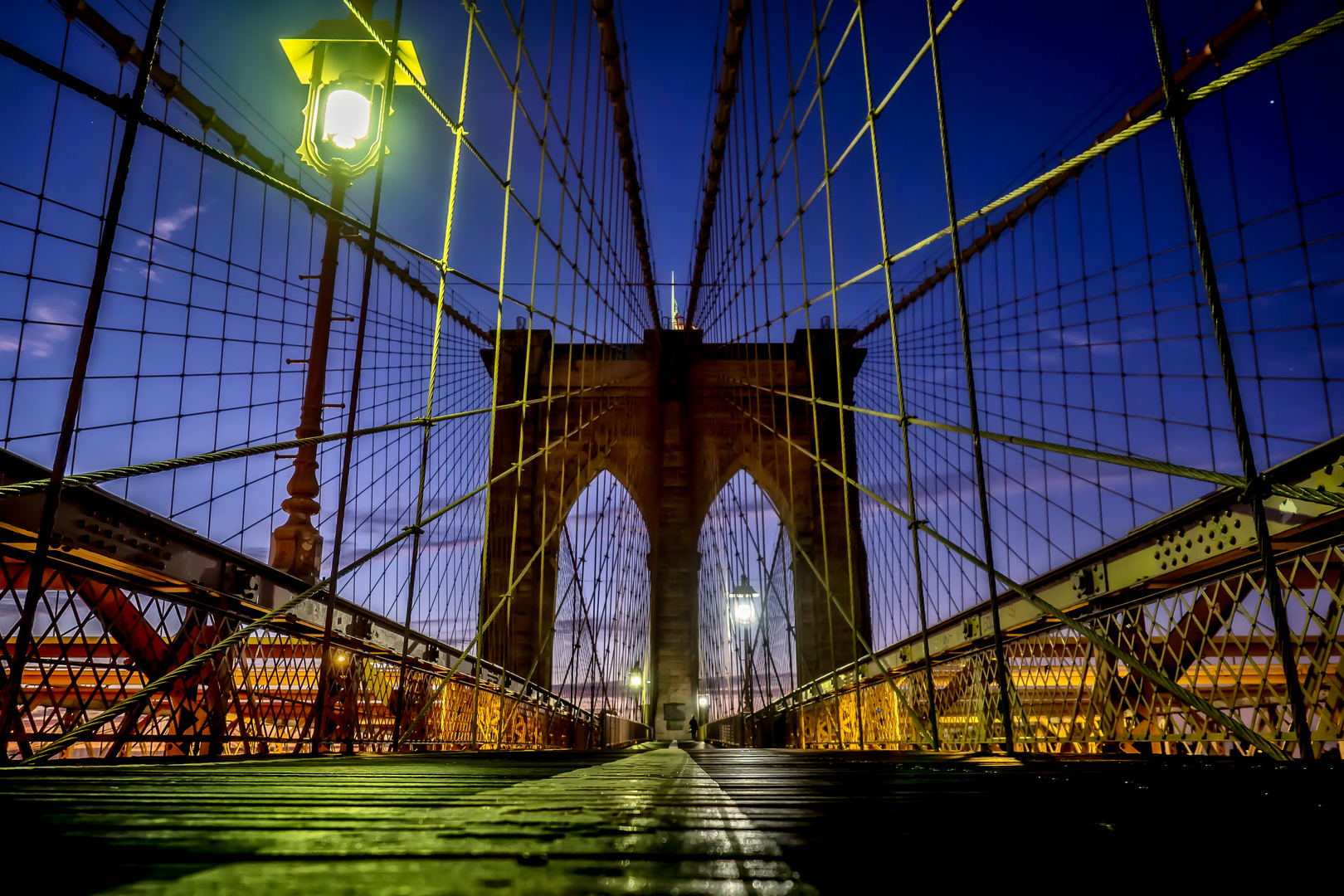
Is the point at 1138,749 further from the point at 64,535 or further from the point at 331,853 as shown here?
the point at 64,535

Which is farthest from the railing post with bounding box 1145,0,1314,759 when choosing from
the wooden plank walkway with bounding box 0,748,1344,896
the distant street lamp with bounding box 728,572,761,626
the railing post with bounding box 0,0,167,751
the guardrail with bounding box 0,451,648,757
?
the distant street lamp with bounding box 728,572,761,626

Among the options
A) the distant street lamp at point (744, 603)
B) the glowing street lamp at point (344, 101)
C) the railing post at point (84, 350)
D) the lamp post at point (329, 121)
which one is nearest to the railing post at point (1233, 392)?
the railing post at point (84, 350)

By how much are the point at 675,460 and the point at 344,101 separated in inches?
437

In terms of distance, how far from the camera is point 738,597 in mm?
11656

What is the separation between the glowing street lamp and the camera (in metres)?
4.01

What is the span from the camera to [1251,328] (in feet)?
20.9

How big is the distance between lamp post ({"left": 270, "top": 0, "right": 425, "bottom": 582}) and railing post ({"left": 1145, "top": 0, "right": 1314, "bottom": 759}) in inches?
126

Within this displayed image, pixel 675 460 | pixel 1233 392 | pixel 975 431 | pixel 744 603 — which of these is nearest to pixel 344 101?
pixel 975 431

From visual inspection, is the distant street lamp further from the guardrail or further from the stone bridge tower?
Result: the guardrail

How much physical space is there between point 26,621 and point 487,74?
49.9ft

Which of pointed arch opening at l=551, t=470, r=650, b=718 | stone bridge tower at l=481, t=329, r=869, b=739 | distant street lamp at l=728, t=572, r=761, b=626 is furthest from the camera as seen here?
stone bridge tower at l=481, t=329, r=869, b=739

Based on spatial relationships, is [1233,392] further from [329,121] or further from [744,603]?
[744,603]

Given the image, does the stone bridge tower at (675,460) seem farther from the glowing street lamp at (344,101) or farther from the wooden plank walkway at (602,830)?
the wooden plank walkway at (602,830)

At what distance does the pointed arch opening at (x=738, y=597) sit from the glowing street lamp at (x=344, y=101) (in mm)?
7644
